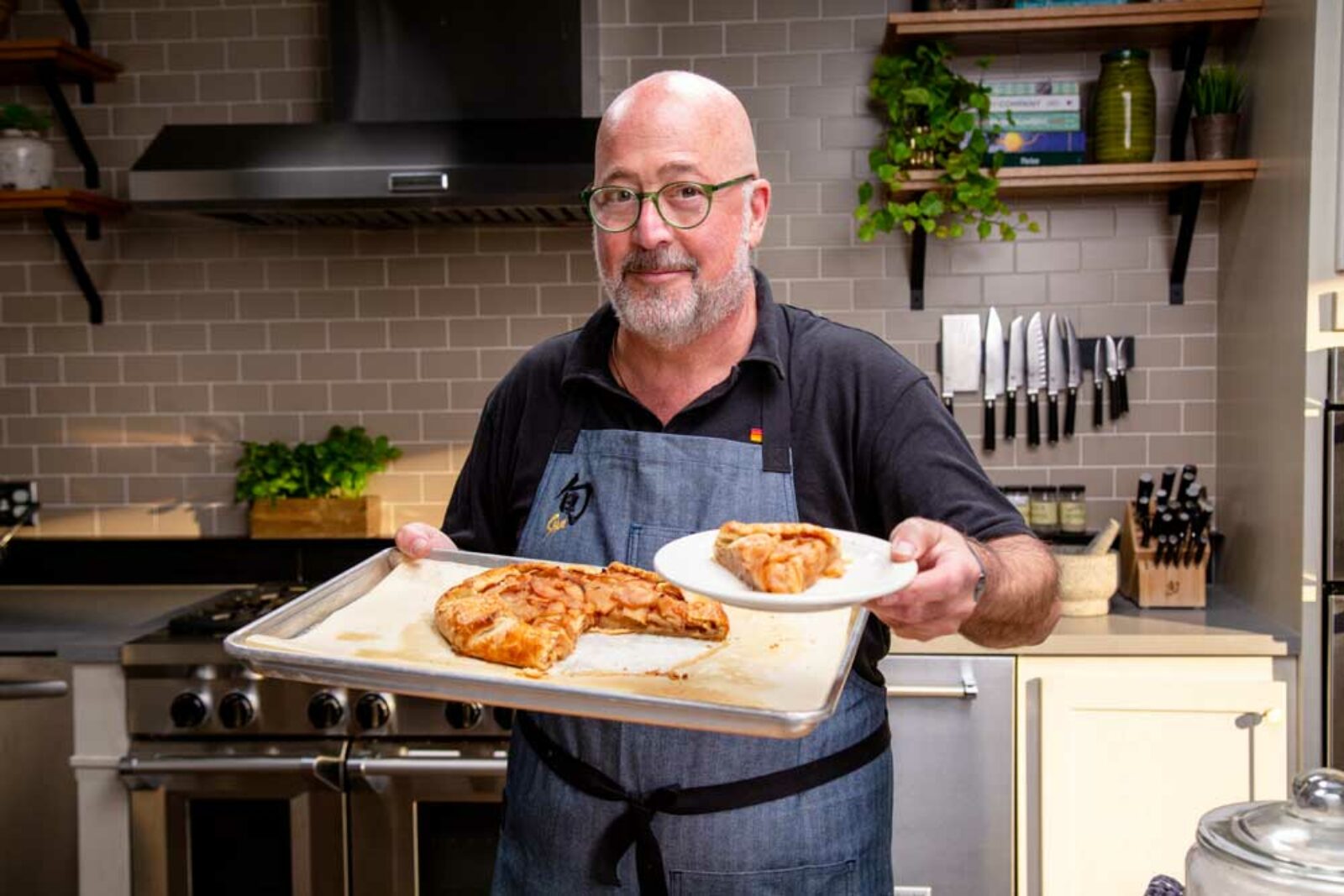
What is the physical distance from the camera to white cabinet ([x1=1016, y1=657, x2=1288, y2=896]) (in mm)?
2875

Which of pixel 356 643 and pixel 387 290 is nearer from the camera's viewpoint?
pixel 356 643

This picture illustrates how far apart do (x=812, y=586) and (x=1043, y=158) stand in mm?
2597

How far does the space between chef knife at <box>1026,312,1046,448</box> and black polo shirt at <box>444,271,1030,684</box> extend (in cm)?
186

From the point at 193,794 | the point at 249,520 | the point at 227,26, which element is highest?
the point at 227,26

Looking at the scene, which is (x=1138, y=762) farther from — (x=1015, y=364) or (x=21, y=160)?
(x=21, y=160)

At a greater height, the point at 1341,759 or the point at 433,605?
the point at 433,605

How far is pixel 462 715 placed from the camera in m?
2.95

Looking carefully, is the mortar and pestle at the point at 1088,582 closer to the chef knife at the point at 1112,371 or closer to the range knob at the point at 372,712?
the chef knife at the point at 1112,371

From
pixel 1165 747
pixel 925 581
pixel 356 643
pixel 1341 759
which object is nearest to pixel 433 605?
pixel 356 643

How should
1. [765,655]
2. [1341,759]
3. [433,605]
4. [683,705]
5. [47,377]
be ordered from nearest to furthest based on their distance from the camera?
[683,705]
[765,655]
[433,605]
[1341,759]
[47,377]

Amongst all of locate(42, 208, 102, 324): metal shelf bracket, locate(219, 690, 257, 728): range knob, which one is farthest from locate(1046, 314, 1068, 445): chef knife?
locate(42, 208, 102, 324): metal shelf bracket

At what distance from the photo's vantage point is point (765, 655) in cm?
148

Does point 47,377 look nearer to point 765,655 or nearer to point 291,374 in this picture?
point 291,374

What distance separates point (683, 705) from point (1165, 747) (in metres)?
2.03
